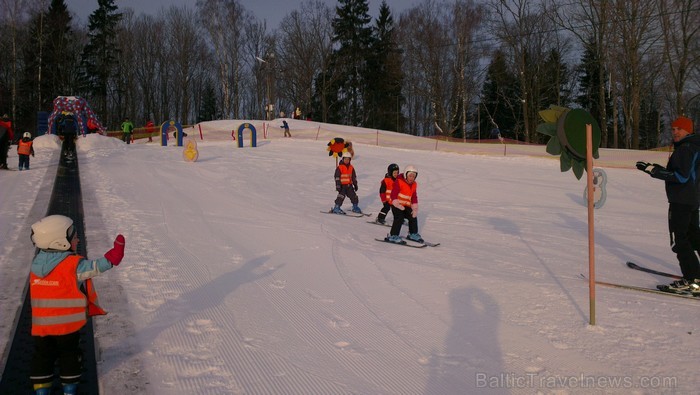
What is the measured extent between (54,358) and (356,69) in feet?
177

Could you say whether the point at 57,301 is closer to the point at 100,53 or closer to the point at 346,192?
the point at 346,192

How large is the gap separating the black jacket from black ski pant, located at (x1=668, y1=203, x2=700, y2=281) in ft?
0.37

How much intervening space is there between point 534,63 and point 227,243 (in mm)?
46350

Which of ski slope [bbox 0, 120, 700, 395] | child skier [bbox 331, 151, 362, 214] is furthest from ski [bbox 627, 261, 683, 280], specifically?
child skier [bbox 331, 151, 362, 214]

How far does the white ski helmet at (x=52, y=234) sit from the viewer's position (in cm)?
355

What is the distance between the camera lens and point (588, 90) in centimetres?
5103

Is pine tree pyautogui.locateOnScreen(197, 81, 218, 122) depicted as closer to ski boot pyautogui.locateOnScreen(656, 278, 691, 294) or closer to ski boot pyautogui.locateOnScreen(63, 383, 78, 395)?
ski boot pyautogui.locateOnScreen(656, 278, 691, 294)

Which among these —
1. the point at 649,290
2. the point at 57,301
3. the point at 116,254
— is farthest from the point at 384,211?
the point at 57,301

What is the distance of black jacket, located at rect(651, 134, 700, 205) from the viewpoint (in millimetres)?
6145

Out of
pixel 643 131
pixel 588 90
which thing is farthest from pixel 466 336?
pixel 643 131

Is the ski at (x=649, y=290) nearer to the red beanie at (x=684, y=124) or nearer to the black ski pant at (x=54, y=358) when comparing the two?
the red beanie at (x=684, y=124)

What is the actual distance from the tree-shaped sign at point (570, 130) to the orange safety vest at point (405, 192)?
12.6 feet

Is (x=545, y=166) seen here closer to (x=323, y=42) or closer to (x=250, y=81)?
(x=323, y=42)

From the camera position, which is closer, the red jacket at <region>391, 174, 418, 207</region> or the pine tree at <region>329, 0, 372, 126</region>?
the red jacket at <region>391, 174, 418, 207</region>
